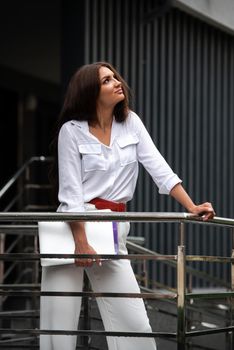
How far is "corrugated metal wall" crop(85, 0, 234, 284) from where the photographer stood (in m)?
8.24

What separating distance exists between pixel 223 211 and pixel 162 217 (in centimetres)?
567

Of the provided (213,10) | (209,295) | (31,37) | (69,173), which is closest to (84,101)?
(69,173)

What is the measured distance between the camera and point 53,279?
381 centimetres

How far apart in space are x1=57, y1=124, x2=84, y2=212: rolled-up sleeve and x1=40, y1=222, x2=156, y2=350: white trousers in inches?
10.0

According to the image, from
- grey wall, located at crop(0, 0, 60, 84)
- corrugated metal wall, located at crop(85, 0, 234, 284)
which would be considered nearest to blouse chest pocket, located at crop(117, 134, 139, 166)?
corrugated metal wall, located at crop(85, 0, 234, 284)

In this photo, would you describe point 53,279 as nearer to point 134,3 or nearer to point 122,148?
point 122,148

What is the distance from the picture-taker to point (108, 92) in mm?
3879

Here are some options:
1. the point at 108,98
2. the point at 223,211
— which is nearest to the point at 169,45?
the point at 223,211

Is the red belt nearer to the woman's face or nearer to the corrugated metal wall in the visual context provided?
the woman's face

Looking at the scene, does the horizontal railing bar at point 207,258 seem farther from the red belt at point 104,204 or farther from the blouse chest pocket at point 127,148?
the blouse chest pocket at point 127,148

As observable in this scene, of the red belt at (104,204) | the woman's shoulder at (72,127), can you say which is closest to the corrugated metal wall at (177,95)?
the woman's shoulder at (72,127)

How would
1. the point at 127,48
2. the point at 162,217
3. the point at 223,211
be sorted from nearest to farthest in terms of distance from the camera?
the point at 162,217 → the point at 127,48 → the point at 223,211

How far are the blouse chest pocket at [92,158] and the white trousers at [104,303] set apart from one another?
0.30 metres

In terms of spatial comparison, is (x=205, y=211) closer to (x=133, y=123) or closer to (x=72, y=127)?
(x=133, y=123)
